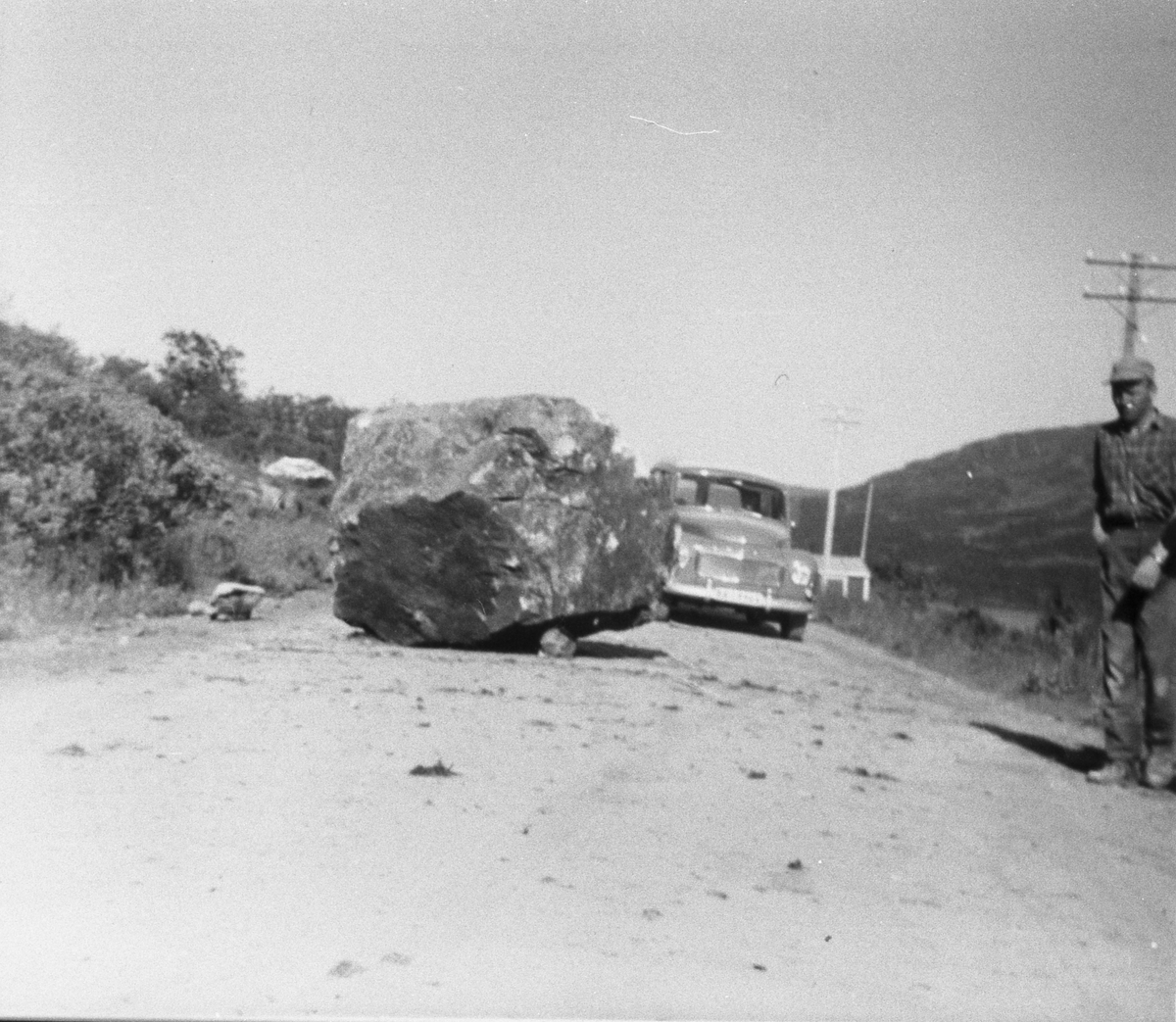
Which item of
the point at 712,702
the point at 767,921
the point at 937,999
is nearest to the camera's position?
the point at 937,999

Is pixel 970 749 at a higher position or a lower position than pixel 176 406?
lower

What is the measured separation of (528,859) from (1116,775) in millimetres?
3887

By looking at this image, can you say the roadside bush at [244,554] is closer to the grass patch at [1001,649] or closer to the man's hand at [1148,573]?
the man's hand at [1148,573]

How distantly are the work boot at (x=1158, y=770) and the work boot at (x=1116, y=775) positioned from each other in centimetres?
9

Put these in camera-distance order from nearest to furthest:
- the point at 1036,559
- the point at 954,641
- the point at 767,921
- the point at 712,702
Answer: the point at 767,921 < the point at 712,702 < the point at 954,641 < the point at 1036,559

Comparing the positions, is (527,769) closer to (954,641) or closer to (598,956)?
(598,956)

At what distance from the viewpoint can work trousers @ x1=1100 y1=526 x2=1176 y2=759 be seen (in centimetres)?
681

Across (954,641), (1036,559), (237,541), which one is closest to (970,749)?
(237,541)

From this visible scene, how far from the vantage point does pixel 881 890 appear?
4.47m

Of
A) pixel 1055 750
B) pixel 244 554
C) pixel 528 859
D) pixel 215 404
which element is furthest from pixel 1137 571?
pixel 215 404

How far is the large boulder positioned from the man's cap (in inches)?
168

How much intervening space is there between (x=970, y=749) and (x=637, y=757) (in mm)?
2437

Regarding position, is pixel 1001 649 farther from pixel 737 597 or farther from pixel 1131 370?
pixel 1131 370

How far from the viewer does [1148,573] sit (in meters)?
6.72
